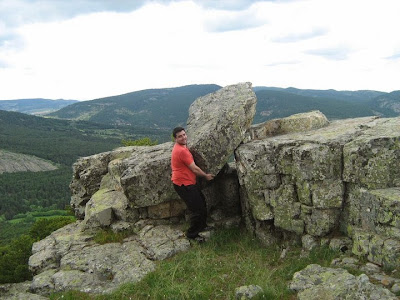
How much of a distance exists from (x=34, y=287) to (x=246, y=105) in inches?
457

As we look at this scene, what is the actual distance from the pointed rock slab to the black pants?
4.45ft

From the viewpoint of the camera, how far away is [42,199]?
184 metres

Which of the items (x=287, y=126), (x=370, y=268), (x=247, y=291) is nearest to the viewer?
(x=247, y=291)

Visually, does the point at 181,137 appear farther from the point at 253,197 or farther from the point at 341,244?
the point at 341,244

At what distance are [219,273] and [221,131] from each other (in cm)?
602

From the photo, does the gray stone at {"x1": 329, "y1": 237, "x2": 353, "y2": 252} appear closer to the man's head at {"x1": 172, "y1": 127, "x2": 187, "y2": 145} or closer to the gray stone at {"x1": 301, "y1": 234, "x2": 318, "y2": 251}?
the gray stone at {"x1": 301, "y1": 234, "x2": 318, "y2": 251}

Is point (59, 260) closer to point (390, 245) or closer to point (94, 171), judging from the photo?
point (94, 171)

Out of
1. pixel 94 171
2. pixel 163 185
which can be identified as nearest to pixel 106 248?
pixel 163 185

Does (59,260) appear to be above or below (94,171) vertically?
below

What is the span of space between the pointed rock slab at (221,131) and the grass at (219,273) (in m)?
3.67

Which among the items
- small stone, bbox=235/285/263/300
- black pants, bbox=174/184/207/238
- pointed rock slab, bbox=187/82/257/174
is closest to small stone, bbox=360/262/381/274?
small stone, bbox=235/285/263/300

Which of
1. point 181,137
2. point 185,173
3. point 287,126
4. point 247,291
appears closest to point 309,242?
point 247,291

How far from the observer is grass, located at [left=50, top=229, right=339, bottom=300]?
1024 cm

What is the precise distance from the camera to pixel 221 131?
14.5 m
